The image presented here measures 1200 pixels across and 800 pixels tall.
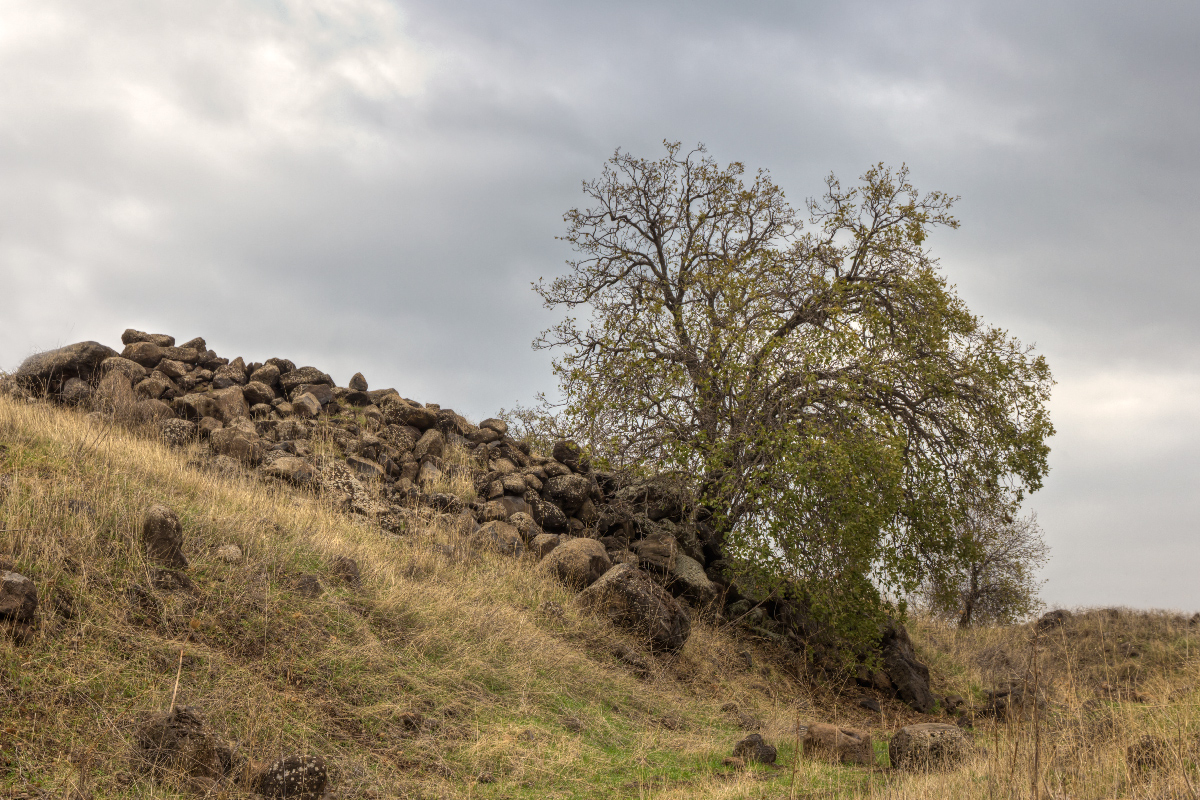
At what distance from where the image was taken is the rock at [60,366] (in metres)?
14.5

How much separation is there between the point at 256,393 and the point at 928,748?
13761mm

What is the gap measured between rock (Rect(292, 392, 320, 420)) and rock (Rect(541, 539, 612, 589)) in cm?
623

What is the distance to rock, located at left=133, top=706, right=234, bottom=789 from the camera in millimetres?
5312

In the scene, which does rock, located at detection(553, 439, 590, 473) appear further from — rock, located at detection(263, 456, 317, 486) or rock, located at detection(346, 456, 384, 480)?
rock, located at detection(263, 456, 317, 486)

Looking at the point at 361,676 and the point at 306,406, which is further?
the point at 306,406

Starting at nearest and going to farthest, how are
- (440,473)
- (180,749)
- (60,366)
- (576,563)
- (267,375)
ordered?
(180,749)
(576,563)
(60,366)
(440,473)
(267,375)

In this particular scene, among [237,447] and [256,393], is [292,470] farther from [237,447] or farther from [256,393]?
[256,393]

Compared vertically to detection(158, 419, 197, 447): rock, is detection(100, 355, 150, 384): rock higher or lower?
higher

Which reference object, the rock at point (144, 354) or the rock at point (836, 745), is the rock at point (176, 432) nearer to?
the rock at point (144, 354)

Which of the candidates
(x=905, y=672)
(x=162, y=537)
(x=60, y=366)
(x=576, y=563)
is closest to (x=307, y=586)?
(x=162, y=537)

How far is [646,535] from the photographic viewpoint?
15.6 meters

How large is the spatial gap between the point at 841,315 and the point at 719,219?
3.89 meters

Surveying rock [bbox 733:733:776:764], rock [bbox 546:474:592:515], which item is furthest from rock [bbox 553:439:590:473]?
rock [bbox 733:733:776:764]

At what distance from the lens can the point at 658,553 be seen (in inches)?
577
